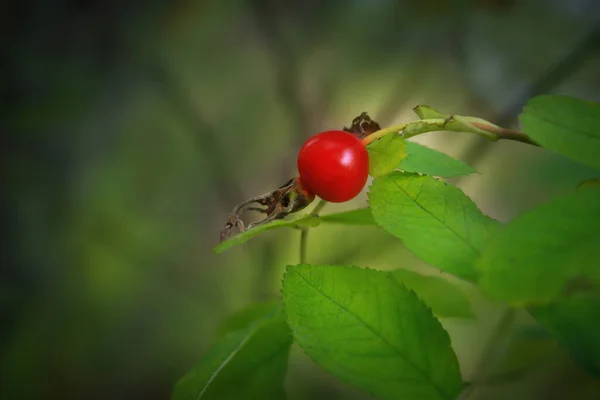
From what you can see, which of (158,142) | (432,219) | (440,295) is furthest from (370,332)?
(158,142)

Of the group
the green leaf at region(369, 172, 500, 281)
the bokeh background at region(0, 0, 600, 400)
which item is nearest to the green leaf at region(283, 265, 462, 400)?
the green leaf at region(369, 172, 500, 281)

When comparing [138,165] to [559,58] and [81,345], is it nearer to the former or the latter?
[81,345]

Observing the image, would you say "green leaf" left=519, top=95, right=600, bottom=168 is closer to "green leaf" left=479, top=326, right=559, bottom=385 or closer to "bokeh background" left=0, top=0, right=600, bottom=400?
"green leaf" left=479, top=326, right=559, bottom=385

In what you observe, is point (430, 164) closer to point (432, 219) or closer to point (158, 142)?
point (432, 219)

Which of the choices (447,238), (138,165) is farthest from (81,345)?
(447,238)

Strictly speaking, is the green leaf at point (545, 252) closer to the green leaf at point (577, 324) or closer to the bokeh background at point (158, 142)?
the green leaf at point (577, 324)

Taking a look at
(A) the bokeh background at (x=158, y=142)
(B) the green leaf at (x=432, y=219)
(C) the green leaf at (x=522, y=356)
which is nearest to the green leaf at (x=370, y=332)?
(B) the green leaf at (x=432, y=219)
